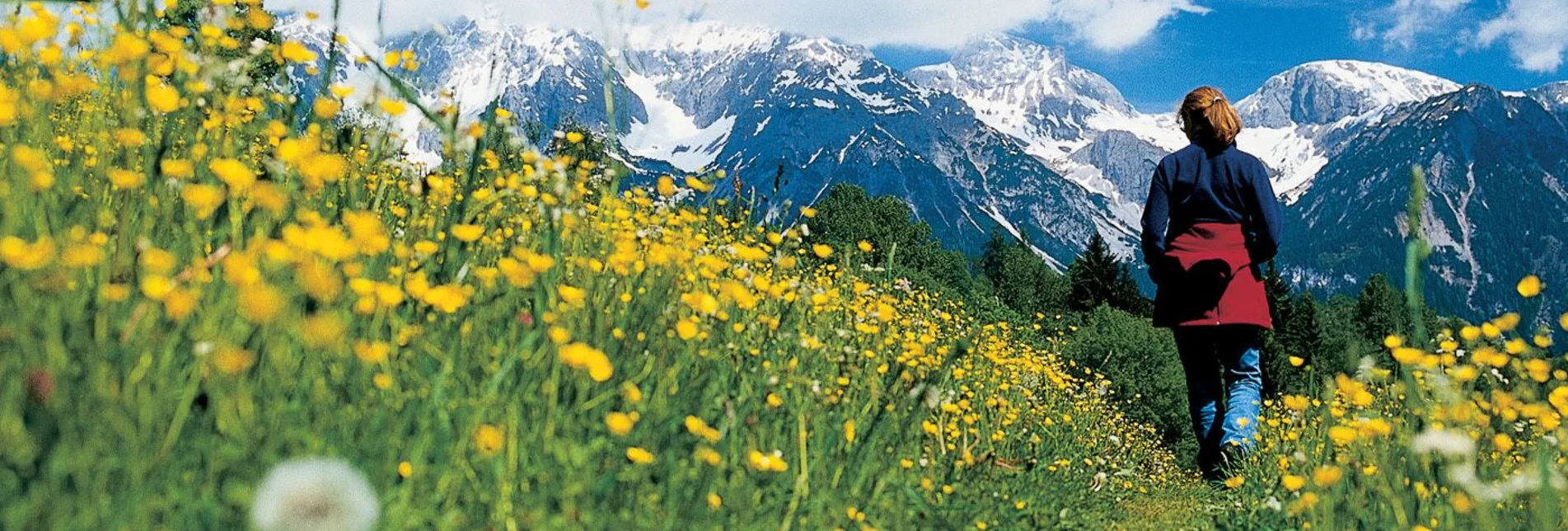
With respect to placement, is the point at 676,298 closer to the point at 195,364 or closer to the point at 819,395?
the point at 819,395

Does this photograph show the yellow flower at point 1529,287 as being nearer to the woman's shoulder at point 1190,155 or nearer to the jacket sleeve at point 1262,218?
the jacket sleeve at point 1262,218

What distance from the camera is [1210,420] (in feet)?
20.9

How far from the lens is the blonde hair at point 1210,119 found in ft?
20.5

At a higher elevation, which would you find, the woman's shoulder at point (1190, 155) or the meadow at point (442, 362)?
the woman's shoulder at point (1190, 155)

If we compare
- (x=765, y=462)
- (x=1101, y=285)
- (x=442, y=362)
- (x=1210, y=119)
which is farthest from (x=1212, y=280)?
(x=1101, y=285)

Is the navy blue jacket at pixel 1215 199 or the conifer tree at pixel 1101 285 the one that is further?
the conifer tree at pixel 1101 285

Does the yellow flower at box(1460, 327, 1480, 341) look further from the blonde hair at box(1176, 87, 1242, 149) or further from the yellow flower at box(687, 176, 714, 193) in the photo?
the yellow flower at box(687, 176, 714, 193)

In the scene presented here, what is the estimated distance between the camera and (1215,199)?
6164 millimetres

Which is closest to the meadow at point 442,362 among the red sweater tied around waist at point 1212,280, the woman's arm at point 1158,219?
the red sweater tied around waist at point 1212,280

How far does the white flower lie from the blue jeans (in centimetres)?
554

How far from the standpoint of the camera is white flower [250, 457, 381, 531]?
137 cm

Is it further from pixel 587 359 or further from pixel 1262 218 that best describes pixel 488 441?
pixel 1262 218

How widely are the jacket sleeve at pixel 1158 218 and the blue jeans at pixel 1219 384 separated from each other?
46 centimetres

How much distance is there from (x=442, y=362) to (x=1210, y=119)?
199 inches
